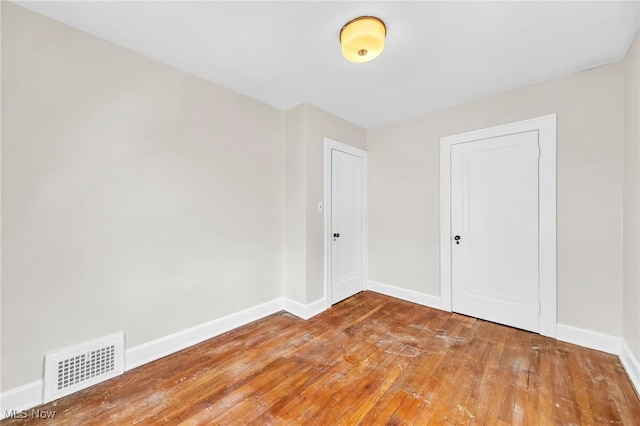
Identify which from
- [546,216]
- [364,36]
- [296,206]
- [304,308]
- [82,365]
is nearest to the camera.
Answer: [364,36]

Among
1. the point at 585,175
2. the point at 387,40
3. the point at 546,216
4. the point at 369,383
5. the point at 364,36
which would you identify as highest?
the point at 387,40

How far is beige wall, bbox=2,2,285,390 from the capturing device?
161cm

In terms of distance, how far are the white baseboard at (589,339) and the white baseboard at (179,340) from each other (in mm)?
2421

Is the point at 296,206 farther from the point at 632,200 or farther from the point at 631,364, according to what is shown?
the point at 631,364

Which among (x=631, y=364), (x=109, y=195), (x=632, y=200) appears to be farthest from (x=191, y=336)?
(x=632, y=200)

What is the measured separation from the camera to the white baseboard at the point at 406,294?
322 centimetres

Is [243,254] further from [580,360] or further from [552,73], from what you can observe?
[552,73]

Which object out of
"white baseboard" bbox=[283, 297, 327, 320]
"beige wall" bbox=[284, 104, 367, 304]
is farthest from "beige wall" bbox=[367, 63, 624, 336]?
"white baseboard" bbox=[283, 297, 327, 320]

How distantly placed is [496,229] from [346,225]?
177cm

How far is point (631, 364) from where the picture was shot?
1.89 m

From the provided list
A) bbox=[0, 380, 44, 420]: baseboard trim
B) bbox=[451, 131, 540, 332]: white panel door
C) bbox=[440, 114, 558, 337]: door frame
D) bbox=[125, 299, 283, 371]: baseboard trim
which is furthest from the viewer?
bbox=[451, 131, 540, 332]: white panel door

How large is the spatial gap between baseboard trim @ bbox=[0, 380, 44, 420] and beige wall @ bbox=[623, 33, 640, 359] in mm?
4166

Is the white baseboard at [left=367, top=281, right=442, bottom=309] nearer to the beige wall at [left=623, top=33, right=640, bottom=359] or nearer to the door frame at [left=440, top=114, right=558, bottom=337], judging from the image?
the door frame at [left=440, top=114, right=558, bottom=337]

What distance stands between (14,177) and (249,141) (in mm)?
1799
